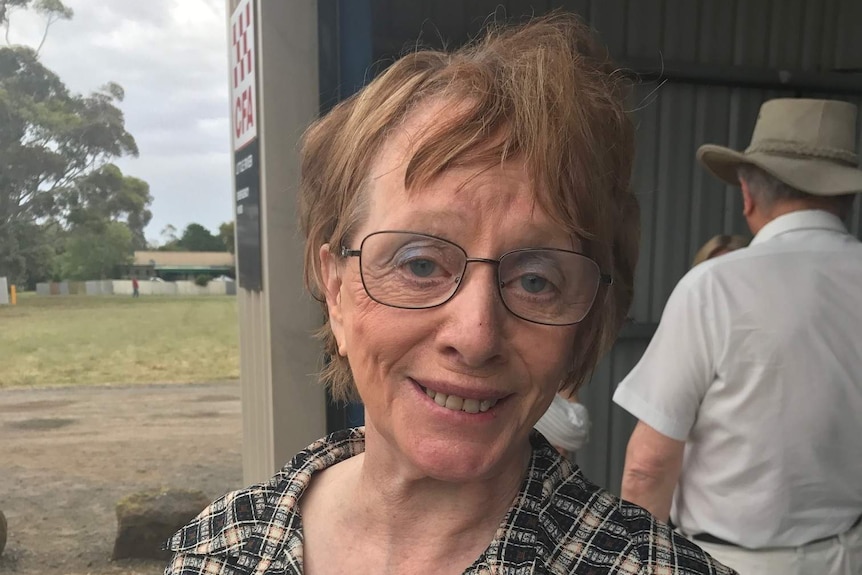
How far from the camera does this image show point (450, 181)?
35.6 inches

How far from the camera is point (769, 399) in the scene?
5.48 feet

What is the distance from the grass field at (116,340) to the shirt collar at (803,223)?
2.26m

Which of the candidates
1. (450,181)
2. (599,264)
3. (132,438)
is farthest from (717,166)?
(132,438)

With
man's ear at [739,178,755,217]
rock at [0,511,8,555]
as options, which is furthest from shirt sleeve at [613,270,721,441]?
rock at [0,511,8,555]

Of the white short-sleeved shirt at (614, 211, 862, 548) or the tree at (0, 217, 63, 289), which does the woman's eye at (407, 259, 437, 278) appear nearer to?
the white short-sleeved shirt at (614, 211, 862, 548)

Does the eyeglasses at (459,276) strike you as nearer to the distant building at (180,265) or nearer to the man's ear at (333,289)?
the man's ear at (333,289)

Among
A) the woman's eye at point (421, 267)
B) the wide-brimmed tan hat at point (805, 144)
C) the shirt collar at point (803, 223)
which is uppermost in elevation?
the wide-brimmed tan hat at point (805, 144)

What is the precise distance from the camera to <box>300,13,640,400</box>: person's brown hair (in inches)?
36.2

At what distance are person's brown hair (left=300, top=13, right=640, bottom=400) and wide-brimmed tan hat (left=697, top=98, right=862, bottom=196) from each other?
108cm

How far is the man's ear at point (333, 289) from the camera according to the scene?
1113mm

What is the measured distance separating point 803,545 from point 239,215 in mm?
2246

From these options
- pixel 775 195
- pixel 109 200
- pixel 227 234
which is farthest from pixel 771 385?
pixel 109 200

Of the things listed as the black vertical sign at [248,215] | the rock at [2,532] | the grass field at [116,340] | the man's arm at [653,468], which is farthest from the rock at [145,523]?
the man's arm at [653,468]

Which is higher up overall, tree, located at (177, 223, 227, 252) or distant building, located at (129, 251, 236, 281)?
tree, located at (177, 223, 227, 252)
